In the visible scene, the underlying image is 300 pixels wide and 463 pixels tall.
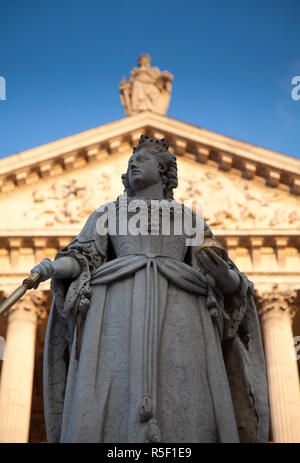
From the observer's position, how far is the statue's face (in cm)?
579

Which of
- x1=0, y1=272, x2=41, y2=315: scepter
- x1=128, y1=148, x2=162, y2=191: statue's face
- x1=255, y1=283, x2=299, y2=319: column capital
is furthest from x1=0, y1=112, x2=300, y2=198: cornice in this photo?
x1=0, y1=272, x2=41, y2=315: scepter

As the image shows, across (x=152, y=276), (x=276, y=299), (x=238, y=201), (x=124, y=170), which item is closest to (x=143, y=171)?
(x=152, y=276)

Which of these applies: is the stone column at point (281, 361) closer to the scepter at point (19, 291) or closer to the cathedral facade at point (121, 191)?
the cathedral facade at point (121, 191)

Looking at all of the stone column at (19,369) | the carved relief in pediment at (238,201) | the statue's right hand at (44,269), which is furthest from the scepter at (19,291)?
the carved relief in pediment at (238,201)

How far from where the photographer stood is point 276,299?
22.2 meters

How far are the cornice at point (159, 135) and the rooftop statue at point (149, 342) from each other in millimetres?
19805

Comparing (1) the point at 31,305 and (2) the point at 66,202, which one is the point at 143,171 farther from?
(2) the point at 66,202

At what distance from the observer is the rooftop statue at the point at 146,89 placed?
90.6 feet

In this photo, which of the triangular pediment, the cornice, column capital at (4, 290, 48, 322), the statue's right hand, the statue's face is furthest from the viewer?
the cornice

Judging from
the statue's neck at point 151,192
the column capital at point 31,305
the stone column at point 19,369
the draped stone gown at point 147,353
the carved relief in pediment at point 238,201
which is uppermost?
the carved relief in pediment at point 238,201

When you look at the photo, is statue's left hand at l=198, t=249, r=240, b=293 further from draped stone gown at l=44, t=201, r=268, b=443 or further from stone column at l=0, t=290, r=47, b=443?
stone column at l=0, t=290, r=47, b=443

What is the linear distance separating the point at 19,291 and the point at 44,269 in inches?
8.7

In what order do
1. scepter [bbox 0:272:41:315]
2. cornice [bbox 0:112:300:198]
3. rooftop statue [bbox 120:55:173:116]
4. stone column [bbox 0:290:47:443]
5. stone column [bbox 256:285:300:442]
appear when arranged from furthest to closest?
rooftop statue [bbox 120:55:173:116] < cornice [bbox 0:112:300:198] < stone column [bbox 0:290:47:443] < stone column [bbox 256:285:300:442] < scepter [bbox 0:272:41:315]

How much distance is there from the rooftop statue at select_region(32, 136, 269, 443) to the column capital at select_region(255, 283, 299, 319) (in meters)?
16.8
